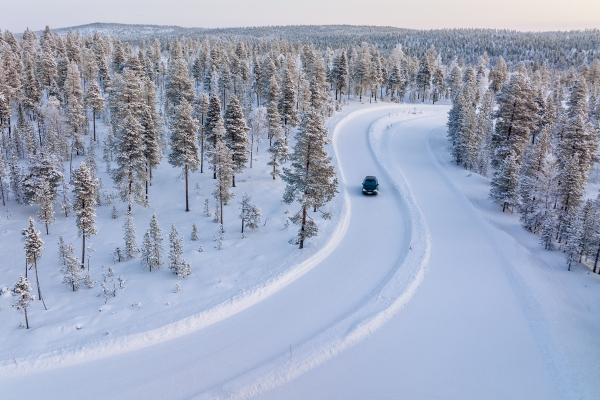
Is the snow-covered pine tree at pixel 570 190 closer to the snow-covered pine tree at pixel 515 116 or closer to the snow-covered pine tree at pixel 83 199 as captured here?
the snow-covered pine tree at pixel 515 116

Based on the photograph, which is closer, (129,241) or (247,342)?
(247,342)

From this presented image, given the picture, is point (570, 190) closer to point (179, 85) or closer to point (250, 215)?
point (250, 215)

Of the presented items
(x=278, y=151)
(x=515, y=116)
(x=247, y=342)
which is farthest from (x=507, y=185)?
(x=247, y=342)

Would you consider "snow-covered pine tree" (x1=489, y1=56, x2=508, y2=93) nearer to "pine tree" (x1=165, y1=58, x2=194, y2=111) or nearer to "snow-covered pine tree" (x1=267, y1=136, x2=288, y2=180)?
"snow-covered pine tree" (x1=267, y1=136, x2=288, y2=180)

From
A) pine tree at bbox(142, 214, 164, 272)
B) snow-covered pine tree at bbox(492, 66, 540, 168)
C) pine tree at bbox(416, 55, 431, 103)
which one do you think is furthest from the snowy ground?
pine tree at bbox(416, 55, 431, 103)

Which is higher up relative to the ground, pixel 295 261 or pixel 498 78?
pixel 498 78

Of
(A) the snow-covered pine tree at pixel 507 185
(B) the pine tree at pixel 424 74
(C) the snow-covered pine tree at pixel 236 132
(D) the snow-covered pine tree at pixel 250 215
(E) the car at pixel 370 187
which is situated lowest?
(D) the snow-covered pine tree at pixel 250 215

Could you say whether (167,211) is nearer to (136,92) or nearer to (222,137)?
(222,137)

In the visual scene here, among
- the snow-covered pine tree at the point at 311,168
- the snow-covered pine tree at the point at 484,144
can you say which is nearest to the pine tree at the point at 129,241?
the snow-covered pine tree at the point at 311,168
